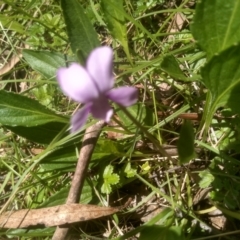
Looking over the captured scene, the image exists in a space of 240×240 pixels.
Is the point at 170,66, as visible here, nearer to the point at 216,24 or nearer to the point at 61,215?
the point at 216,24

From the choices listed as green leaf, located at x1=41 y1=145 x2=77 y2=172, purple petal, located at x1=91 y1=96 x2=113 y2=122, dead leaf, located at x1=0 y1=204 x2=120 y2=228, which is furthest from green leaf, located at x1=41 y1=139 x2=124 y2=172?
purple petal, located at x1=91 y1=96 x2=113 y2=122

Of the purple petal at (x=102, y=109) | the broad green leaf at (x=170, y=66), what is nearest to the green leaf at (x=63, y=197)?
the broad green leaf at (x=170, y=66)

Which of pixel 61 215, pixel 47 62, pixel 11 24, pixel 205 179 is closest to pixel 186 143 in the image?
pixel 205 179

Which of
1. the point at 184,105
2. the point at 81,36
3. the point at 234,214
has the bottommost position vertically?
the point at 234,214

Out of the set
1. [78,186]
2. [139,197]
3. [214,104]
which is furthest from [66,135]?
[214,104]

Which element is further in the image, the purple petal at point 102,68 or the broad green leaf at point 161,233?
the broad green leaf at point 161,233

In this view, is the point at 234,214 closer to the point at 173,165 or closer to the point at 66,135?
the point at 173,165

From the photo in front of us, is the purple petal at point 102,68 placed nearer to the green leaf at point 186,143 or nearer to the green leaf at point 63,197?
the green leaf at point 186,143
